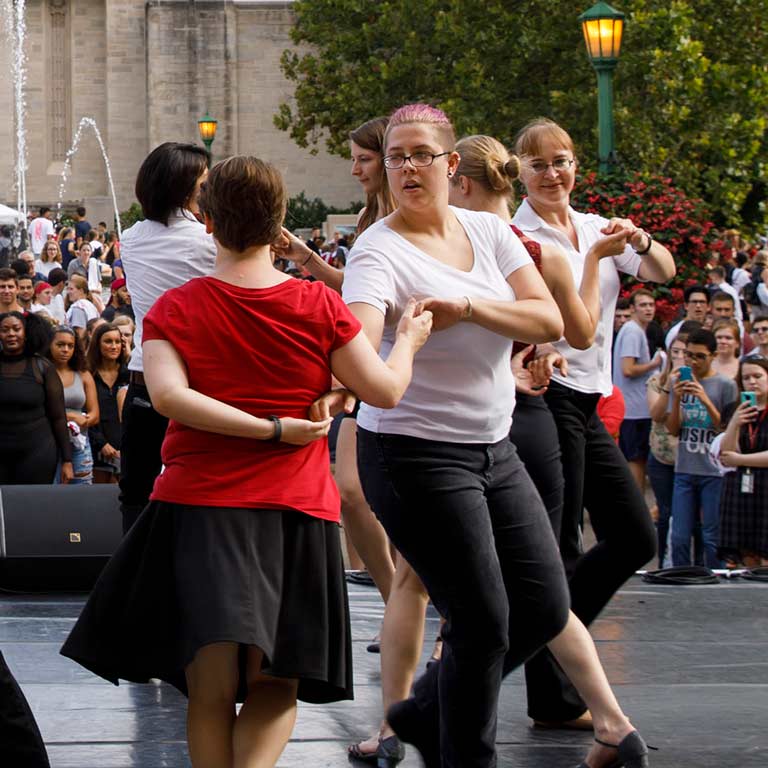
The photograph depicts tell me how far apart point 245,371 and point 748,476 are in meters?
6.37

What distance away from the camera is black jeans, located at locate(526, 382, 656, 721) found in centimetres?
539

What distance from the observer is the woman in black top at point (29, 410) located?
32.8 ft

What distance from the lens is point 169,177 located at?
18.9 ft

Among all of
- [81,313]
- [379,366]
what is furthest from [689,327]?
[81,313]

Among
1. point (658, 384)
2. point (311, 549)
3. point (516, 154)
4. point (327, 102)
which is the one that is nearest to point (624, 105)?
point (327, 102)

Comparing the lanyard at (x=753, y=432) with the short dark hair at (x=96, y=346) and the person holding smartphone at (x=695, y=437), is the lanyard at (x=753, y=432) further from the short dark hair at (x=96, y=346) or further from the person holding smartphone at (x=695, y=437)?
the short dark hair at (x=96, y=346)

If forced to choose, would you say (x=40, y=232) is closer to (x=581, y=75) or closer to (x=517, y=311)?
(x=581, y=75)

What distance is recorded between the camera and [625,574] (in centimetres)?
548

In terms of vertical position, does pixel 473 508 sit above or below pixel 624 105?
below

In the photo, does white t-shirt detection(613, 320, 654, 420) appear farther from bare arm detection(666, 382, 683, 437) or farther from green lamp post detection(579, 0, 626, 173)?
green lamp post detection(579, 0, 626, 173)

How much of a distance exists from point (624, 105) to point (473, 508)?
966 inches

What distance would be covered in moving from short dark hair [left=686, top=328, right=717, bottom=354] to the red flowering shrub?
4.82 m

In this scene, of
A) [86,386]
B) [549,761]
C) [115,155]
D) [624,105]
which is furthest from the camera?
[115,155]

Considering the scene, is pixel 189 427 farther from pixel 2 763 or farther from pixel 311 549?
pixel 2 763
